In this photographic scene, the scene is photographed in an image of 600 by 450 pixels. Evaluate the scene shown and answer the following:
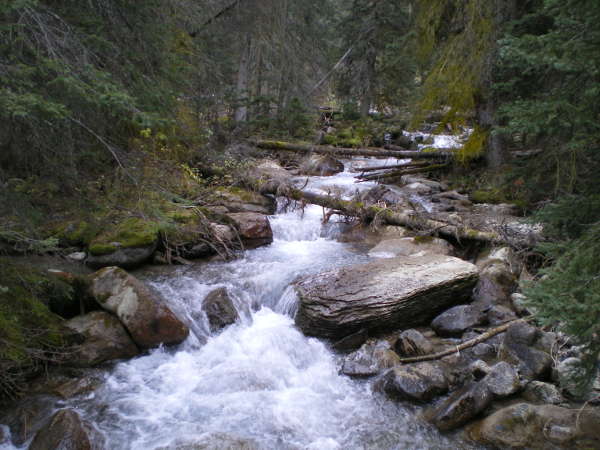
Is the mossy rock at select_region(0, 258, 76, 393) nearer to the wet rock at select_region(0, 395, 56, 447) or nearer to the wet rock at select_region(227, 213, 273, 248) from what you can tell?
the wet rock at select_region(0, 395, 56, 447)

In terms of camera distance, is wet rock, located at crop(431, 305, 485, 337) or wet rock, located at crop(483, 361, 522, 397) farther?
wet rock, located at crop(431, 305, 485, 337)

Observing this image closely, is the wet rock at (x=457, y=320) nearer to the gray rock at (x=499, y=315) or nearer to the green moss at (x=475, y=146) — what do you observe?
the gray rock at (x=499, y=315)

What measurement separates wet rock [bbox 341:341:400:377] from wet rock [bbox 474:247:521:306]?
→ 1.91 metres

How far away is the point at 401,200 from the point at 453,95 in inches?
116

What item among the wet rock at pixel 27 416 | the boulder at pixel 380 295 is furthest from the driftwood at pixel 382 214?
the wet rock at pixel 27 416

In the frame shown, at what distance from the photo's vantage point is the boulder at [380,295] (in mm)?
5867

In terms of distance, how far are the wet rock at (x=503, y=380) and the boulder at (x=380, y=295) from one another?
1497mm

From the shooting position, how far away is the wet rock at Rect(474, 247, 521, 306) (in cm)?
632

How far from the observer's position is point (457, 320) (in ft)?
19.5

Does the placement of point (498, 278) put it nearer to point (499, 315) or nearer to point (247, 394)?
point (499, 315)

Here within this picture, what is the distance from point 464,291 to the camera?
6383 millimetres

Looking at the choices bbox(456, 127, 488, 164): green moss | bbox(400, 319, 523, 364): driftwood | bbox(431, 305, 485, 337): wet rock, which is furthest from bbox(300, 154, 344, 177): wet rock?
bbox(400, 319, 523, 364): driftwood

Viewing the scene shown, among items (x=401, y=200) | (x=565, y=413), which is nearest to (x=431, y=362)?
(x=565, y=413)

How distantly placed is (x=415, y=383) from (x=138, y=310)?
12.2ft
